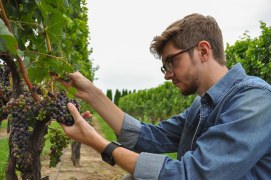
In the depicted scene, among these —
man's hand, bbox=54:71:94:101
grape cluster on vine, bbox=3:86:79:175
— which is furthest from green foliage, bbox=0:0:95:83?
man's hand, bbox=54:71:94:101

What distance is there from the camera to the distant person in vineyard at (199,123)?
207 cm

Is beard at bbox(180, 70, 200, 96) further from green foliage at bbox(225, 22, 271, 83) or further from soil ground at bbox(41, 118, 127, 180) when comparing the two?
green foliage at bbox(225, 22, 271, 83)

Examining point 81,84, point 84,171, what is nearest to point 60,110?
point 81,84

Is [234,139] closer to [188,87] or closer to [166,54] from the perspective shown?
[188,87]

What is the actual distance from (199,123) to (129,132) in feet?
2.55

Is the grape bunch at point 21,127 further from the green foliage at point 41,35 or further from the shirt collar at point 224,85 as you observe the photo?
the shirt collar at point 224,85

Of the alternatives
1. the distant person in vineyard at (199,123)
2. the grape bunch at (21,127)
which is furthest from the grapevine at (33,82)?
the distant person in vineyard at (199,123)

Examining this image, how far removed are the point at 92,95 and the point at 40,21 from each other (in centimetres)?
71

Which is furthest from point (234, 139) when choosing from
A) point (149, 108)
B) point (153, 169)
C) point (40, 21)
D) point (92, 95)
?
point (149, 108)

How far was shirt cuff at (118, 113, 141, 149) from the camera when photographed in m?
3.16

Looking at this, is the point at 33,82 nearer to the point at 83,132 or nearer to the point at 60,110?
the point at 60,110

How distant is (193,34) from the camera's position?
269cm

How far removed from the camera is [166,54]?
278 cm

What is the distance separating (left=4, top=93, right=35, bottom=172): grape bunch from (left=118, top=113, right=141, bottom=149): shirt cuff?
2.93 ft
